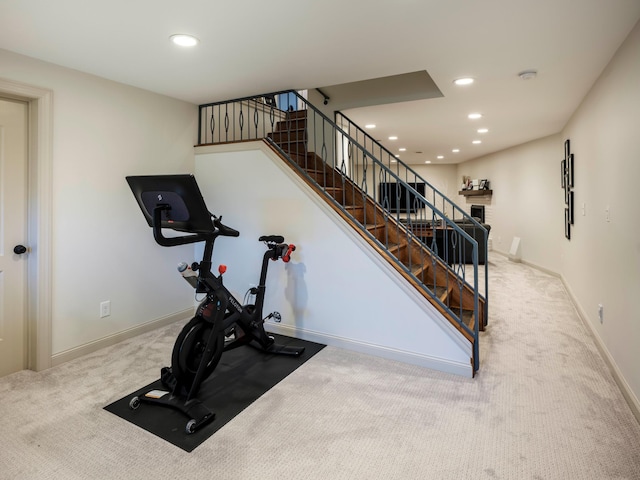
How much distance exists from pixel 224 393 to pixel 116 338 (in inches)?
53.8

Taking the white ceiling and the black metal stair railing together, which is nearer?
the white ceiling

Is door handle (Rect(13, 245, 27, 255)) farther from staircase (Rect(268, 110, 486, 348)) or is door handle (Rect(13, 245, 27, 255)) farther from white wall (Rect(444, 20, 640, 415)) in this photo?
white wall (Rect(444, 20, 640, 415))

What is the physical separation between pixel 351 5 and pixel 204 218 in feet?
4.44

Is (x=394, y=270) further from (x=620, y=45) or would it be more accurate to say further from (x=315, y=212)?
(x=620, y=45)

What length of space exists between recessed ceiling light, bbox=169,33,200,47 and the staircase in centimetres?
119

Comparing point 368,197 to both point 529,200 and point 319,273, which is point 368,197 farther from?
point 529,200

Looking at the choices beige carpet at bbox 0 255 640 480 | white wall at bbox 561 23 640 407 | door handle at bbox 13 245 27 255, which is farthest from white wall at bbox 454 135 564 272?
door handle at bbox 13 245 27 255

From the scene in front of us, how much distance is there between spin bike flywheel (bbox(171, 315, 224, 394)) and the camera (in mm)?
2178

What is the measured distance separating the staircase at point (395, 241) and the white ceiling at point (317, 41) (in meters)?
0.85

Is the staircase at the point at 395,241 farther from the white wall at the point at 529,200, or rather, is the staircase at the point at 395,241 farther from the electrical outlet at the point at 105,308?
the white wall at the point at 529,200

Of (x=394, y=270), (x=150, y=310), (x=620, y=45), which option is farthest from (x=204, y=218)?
(x=620, y=45)

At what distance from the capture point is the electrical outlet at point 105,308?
9.87 ft

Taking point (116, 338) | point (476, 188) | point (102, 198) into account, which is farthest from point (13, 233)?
point (476, 188)

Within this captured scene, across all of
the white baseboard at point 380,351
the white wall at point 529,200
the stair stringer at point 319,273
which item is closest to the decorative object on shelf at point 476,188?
the white wall at point 529,200
